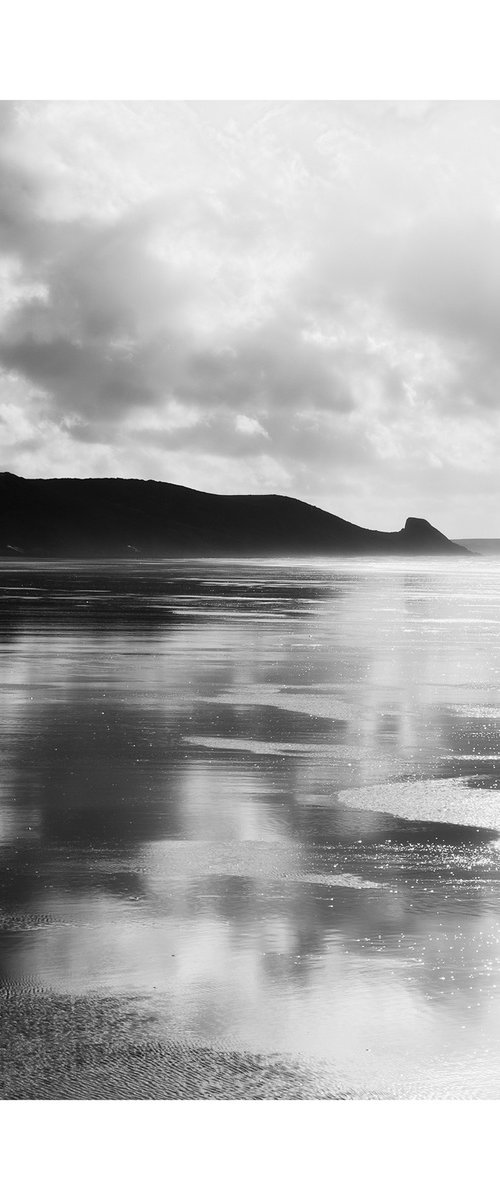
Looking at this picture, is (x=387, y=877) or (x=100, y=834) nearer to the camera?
(x=387, y=877)

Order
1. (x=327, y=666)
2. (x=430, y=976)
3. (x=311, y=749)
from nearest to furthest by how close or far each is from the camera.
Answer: (x=430, y=976), (x=311, y=749), (x=327, y=666)

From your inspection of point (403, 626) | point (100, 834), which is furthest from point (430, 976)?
point (403, 626)

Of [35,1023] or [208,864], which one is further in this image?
[208,864]

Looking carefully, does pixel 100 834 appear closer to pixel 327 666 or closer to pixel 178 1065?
pixel 178 1065

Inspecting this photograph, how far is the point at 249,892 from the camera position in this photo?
766cm

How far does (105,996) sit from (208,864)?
2546 mm

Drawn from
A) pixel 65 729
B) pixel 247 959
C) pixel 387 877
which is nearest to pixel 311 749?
pixel 65 729

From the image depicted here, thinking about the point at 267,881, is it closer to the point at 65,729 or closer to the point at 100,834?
the point at 100,834

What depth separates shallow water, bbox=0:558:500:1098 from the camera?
5211mm

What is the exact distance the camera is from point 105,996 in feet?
19.1

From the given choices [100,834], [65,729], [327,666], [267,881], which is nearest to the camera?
[267,881]

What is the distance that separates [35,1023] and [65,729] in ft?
29.7

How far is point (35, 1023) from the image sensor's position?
216 inches

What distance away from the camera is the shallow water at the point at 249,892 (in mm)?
5211
